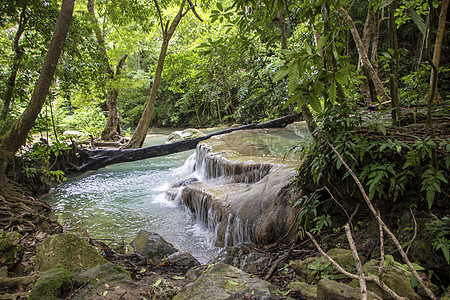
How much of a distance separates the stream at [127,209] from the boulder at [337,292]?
10.6 ft

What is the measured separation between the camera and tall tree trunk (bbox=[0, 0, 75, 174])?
4.32 m

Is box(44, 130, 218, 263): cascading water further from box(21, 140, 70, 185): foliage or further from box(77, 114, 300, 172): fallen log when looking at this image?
box(21, 140, 70, 185): foliage

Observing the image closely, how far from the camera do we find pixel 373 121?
2.53m

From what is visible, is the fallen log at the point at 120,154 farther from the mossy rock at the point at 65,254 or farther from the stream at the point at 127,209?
the mossy rock at the point at 65,254

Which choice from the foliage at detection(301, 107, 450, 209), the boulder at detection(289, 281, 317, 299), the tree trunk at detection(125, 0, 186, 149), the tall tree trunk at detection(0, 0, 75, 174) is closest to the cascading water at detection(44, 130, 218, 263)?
the tree trunk at detection(125, 0, 186, 149)

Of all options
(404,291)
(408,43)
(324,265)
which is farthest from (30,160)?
(408,43)

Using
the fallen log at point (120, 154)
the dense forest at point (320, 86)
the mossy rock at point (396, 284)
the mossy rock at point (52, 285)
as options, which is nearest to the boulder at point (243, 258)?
the dense forest at point (320, 86)

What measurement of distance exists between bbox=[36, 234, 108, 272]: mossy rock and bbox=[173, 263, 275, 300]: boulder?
1.52 meters

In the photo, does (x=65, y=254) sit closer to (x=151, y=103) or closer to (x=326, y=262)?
(x=326, y=262)

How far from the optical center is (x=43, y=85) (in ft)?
14.4

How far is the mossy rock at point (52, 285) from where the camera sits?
6.76ft

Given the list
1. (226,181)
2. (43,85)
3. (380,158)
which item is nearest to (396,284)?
(380,158)

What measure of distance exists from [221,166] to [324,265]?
5049 millimetres

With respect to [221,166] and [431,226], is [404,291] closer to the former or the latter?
[431,226]
